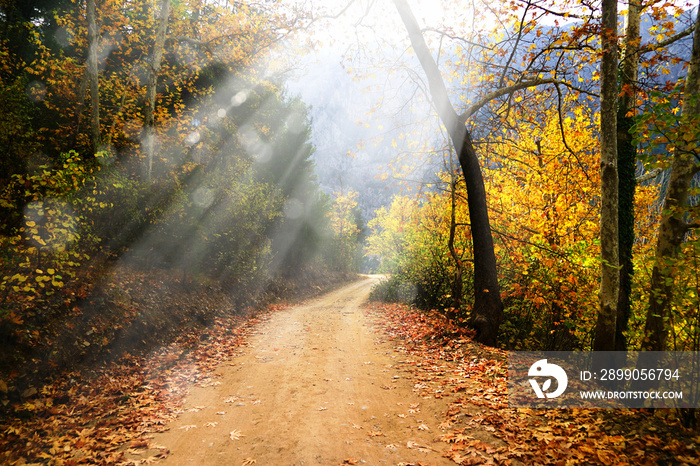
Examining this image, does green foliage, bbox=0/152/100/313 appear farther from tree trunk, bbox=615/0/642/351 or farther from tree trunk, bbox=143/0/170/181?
tree trunk, bbox=615/0/642/351

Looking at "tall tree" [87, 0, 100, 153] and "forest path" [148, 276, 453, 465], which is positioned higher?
"tall tree" [87, 0, 100, 153]

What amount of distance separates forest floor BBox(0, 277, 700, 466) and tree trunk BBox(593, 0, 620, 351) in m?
1.27

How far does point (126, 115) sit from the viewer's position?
1391cm

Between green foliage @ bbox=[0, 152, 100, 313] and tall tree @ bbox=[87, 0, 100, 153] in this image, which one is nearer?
green foliage @ bbox=[0, 152, 100, 313]

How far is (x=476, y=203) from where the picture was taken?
7500 mm

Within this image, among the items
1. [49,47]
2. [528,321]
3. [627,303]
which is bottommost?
[528,321]

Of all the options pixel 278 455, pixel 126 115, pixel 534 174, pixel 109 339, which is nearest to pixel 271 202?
pixel 126 115

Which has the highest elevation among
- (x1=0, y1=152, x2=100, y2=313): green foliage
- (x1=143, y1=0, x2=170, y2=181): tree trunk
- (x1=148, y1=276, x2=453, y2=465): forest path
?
(x1=143, y1=0, x2=170, y2=181): tree trunk

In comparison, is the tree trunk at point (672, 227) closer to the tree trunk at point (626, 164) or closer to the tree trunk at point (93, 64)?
the tree trunk at point (626, 164)

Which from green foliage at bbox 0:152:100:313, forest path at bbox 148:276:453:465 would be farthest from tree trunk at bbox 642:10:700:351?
green foliage at bbox 0:152:100:313

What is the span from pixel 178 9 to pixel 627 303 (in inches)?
803

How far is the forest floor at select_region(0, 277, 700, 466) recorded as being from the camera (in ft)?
11.7

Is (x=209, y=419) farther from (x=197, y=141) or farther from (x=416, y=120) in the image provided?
(x=197, y=141)

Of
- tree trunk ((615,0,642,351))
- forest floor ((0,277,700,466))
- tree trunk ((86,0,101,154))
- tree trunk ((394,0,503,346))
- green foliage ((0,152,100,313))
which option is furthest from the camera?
tree trunk ((86,0,101,154))
